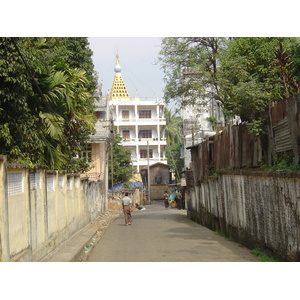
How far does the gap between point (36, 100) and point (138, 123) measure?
42.8m

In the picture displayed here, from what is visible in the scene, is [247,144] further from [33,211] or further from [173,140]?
[173,140]

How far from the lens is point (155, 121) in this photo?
56.7 meters

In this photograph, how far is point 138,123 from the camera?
186 ft

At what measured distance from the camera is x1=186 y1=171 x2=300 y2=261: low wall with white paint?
8656mm

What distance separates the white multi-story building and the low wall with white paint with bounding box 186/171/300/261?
39210 mm

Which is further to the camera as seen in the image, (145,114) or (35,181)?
(145,114)

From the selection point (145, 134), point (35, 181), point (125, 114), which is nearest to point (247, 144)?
point (35, 181)

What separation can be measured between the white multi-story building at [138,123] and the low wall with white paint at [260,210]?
129ft

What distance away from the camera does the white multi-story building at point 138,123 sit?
56375 millimetres

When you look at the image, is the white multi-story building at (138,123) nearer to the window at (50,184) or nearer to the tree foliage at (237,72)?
the tree foliage at (237,72)

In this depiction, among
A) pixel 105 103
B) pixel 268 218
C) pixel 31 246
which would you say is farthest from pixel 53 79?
pixel 105 103

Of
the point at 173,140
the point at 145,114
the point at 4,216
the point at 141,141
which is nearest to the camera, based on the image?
the point at 4,216

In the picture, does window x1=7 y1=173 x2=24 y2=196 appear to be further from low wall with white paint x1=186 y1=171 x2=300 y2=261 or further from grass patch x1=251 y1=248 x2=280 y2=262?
grass patch x1=251 y1=248 x2=280 y2=262

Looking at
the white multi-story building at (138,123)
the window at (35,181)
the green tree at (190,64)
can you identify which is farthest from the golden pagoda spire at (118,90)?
the window at (35,181)
